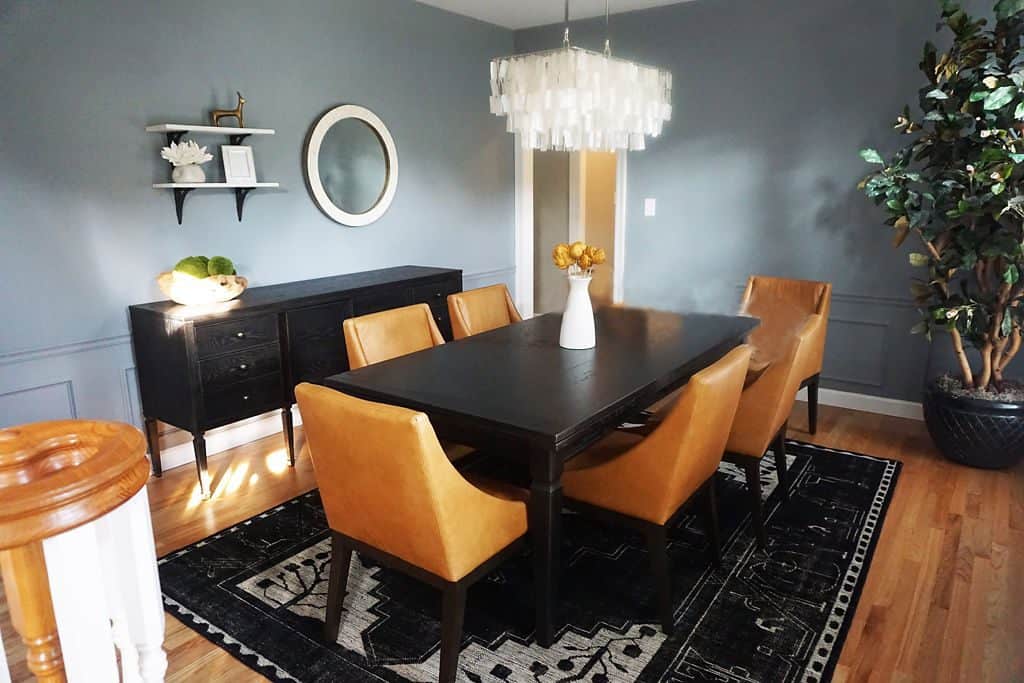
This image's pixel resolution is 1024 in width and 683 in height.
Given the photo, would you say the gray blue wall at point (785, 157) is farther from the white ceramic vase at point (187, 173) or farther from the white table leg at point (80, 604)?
the white table leg at point (80, 604)

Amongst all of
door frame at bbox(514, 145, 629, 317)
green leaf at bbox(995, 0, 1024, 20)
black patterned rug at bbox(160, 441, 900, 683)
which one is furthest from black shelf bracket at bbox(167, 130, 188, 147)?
→ green leaf at bbox(995, 0, 1024, 20)

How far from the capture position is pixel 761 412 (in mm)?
2488

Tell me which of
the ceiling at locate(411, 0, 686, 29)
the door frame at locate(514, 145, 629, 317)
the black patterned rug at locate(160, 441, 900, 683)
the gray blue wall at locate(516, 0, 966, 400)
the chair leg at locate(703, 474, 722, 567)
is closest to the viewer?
the black patterned rug at locate(160, 441, 900, 683)

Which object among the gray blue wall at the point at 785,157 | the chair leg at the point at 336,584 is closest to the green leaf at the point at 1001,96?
the gray blue wall at the point at 785,157

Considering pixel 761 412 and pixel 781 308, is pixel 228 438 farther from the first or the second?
pixel 781 308

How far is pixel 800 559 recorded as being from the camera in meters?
2.52

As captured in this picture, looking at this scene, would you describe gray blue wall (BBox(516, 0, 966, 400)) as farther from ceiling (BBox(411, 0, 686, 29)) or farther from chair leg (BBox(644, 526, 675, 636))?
chair leg (BBox(644, 526, 675, 636))

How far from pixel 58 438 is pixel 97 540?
0.13 metres

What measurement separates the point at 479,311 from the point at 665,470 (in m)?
1.61

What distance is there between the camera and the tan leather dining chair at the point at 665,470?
1913mm

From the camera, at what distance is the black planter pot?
3123 millimetres

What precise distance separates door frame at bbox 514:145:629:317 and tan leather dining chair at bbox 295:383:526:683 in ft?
10.4

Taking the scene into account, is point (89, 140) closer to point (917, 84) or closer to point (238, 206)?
point (238, 206)

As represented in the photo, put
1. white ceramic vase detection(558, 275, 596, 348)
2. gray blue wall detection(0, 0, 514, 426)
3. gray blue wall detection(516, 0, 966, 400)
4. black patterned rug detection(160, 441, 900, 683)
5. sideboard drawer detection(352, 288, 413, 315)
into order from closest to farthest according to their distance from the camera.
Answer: black patterned rug detection(160, 441, 900, 683) < white ceramic vase detection(558, 275, 596, 348) < gray blue wall detection(0, 0, 514, 426) < sideboard drawer detection(352, 288, 413, 315) < gray blue wall detection(516, 0, 966, 400)
